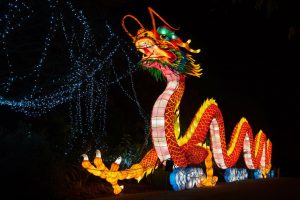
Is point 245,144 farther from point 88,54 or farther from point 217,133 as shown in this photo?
point 88,54

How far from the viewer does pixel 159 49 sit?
41.0ft

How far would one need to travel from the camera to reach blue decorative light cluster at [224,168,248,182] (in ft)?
57.9

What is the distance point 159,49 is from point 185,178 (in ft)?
12.7

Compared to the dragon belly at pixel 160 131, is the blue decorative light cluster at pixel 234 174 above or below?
below

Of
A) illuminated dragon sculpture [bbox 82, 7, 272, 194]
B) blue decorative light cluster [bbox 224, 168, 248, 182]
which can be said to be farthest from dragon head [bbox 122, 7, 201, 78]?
blue decorative light cluster [bbox 224, 168, 248, 182]

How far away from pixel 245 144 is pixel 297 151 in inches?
496

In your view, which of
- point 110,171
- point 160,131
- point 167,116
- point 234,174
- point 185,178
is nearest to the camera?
point 110,171

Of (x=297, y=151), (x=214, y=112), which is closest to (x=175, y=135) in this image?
(x=214, y=112)

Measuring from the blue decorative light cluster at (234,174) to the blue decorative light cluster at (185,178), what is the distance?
3.56 m

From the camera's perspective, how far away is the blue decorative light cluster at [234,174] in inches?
695

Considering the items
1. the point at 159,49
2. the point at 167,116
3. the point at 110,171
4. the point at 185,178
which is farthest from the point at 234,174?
the point at 110,171

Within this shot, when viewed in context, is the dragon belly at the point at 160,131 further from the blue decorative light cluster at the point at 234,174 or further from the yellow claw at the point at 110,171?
the blue decorative light cluster at the point at 234,174

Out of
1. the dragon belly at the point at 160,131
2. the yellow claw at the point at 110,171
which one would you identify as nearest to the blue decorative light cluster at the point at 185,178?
the dragon belly at the point at 160,131

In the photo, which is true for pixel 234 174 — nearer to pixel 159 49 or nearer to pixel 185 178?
pixel 185 178
